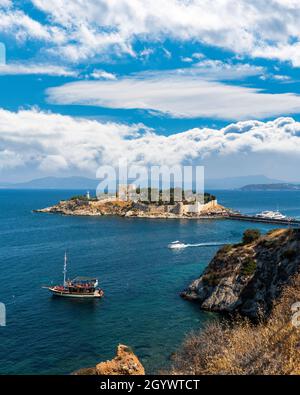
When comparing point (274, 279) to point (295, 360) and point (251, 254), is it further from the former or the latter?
point (295, 360)

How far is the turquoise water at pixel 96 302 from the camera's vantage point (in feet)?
147

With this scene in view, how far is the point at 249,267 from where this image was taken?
63375 mm

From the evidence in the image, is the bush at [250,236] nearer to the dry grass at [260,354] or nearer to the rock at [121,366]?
the dry grass at [260,354]

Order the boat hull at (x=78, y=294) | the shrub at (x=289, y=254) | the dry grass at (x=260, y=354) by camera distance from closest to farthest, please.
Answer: the dry grass at (x=260, y=354) → the shrub at (x=289, y=254) → the boat hull at (x=78, y=294)

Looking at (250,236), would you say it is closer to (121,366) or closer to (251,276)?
(251,276)

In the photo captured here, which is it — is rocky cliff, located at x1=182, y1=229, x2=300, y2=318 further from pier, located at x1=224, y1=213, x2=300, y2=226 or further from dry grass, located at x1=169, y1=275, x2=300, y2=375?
pier, located at x1=224, y1=213, x2=300, y2=226

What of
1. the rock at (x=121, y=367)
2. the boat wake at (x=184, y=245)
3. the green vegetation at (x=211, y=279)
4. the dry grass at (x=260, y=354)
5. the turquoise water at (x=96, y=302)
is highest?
the dry grass at (x=260, y=354)

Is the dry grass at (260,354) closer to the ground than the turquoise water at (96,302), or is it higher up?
higher up

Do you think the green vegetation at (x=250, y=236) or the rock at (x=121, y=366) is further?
the green vegetation at (x=250, y=236)

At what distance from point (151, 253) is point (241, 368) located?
83.0m

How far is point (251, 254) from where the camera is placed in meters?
67.0

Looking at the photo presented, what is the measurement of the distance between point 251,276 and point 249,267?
158 cm

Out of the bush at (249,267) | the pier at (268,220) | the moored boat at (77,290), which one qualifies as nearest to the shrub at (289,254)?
the bush at (249,267)

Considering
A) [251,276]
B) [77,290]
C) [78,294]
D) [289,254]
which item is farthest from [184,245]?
[289,254]
